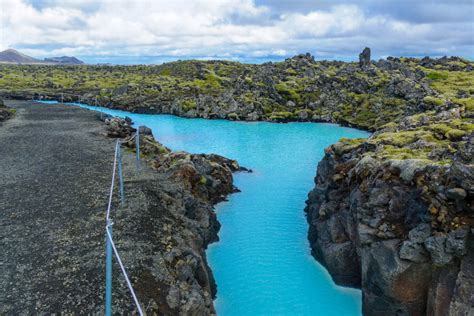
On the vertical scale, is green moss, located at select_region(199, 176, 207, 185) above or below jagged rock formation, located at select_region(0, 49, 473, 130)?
below

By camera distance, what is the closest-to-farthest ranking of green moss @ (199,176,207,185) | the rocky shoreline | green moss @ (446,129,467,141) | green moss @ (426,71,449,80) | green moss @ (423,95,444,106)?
the rocky shoreline, green moss @ (446,129,467,141), green moss @ (199,176,207,185), green moss @ (423,95,444,106), green moss @ (426,71,449,80)

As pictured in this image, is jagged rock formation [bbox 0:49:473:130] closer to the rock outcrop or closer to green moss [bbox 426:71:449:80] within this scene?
green moss [bbox 426:71:449:80]

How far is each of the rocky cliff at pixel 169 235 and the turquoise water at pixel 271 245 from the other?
6.27 feet

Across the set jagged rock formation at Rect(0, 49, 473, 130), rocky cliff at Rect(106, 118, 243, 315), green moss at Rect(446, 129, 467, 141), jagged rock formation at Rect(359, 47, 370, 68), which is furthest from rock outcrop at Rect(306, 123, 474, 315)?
jagged rock formation at Rect(359, 47, 370, 68)

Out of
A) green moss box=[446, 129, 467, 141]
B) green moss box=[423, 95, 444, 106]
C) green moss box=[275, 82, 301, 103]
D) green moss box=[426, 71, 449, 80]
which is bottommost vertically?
green moss box=[446, 129, 467, 141]

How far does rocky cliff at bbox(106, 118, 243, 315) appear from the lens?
20359 mm

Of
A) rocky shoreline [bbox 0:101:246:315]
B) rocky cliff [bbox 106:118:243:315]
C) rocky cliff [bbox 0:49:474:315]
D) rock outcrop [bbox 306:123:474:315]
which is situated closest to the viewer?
rocky shoreline [bbox 0:101:246:315]

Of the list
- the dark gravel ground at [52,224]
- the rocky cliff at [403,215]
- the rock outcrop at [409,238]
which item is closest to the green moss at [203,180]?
the rocky cliff at [403,215]

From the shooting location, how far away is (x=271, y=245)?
3391 cm

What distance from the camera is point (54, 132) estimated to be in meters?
63.1

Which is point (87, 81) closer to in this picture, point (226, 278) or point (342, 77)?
point (342, 77)

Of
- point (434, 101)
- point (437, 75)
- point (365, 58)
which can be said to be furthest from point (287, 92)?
point (434, 101)

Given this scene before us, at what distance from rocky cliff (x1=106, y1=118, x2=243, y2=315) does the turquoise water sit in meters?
1.91

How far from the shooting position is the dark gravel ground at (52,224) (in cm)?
1928
